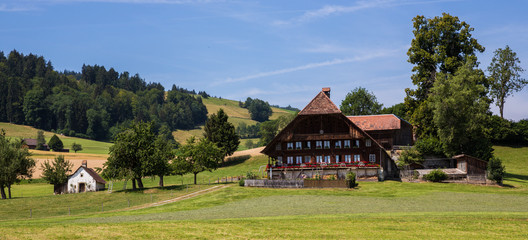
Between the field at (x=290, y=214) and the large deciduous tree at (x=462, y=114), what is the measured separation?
293 inches

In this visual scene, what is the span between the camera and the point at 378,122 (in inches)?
3295

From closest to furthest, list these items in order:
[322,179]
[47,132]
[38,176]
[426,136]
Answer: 1. [322,179]
2. [426,136]
3. [38,176]
4. [47,132]

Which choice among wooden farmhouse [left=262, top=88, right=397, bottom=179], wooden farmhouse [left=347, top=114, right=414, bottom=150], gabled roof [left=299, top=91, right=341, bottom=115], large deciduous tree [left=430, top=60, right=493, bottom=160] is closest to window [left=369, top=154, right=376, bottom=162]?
→ wooden farmhouse [left=262, top=88, right=397, bottom=179]

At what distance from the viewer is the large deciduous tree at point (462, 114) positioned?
68.2 m

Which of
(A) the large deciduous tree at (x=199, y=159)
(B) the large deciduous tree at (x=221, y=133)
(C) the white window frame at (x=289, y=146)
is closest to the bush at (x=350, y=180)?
(C) the white window frame at (x=289, y=146)

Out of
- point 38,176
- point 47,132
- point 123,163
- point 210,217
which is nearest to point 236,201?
point 210,217

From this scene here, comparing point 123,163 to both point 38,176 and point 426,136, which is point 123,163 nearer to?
point 38,176

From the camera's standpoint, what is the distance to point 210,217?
127ft

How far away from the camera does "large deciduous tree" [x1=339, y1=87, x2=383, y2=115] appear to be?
385 ft

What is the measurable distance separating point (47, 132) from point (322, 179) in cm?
16915

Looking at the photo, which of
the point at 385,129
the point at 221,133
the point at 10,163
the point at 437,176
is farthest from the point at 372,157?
the point at 10,163

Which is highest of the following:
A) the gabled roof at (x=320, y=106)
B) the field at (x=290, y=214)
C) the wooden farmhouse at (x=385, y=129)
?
the gabled roof at (x=320, y=106)

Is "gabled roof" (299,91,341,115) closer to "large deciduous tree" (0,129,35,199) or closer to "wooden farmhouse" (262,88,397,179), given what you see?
"wooden farmhouse" (262,88,397,179)

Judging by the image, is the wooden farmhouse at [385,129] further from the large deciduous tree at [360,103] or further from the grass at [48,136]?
the grass at [48,136]
